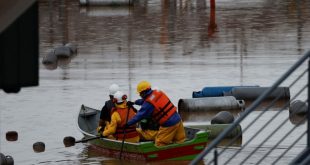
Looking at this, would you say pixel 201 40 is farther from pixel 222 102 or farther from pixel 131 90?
pixel 222 102

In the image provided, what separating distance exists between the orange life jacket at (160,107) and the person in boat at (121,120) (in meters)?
0.92

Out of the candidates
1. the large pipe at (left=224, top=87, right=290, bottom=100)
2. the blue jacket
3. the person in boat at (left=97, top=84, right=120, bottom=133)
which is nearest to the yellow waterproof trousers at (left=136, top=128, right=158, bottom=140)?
the blue jacket

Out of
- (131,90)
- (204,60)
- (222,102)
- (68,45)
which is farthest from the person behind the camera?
(68,45)

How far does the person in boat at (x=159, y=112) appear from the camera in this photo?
23406 mm

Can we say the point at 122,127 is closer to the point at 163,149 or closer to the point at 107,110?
the point at 107,110

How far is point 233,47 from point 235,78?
7474 mm

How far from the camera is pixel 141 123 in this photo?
80.2 ft

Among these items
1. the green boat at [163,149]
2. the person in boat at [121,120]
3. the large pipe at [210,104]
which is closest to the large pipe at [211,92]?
the large pipe at [210,104]

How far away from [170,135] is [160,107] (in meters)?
0.71

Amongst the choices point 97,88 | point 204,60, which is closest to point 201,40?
point 204,60

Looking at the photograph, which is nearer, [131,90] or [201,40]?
[131,90]

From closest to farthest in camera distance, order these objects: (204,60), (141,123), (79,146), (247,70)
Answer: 1. (141,123)
2. (79,146)
3. (247,70)
4. (204,60)

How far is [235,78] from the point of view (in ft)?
120

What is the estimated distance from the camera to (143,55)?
4262cm
